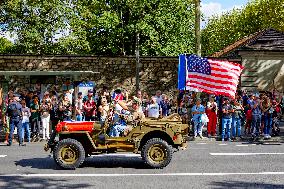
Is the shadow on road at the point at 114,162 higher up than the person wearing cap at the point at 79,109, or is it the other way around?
the person wearing cap at the point at 79,109

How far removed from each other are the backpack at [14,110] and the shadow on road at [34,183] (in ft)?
19.2

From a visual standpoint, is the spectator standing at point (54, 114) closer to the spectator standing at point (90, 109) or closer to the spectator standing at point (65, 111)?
the spectator standing at point (65, 111)

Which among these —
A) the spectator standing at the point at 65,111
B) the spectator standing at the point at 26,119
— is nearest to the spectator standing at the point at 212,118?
the spectator standing at the point at 65,111

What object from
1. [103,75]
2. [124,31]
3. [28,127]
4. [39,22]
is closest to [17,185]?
[28,127]

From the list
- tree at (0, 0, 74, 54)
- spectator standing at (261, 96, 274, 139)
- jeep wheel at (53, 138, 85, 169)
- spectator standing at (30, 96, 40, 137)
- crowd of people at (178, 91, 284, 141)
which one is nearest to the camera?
jeep wheel at (53, 138, 85, 169)

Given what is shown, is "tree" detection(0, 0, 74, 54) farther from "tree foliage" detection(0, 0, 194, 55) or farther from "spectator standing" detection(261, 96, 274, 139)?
"spectator standing" detection(261, 96, 274, 139)

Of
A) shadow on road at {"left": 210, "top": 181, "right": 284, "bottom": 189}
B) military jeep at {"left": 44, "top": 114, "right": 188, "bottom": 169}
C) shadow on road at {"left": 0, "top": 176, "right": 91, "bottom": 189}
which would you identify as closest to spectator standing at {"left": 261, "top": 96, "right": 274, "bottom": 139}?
military jeep at {"left": 44, "top": 114, "right": 188, "bottom": 169}

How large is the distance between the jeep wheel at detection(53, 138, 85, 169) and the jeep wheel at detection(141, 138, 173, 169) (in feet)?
5.02

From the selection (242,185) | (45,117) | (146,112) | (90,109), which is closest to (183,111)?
(146,112)

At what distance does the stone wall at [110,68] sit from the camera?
993 inches

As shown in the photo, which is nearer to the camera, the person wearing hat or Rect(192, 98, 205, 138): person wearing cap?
the person wearing hat

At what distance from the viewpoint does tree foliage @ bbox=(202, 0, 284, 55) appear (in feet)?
154

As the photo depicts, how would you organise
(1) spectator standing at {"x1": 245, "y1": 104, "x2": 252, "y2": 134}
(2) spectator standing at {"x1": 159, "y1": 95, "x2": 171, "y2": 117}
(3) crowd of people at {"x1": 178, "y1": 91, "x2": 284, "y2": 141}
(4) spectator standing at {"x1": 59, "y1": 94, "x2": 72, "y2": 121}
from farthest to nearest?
(2) spectator standing at {"x1": 159, "y1": 95, "x2": 171, "y2": 117} → (1) spectator standing at {"x1": 245, "y1": 104, "x2": 252, "y2": 134} → (3) crowd of people at {"x1": 178, "y1": 91, "x2": 284, "y2": 141} → (4) spectator standing at {"x1": 59, "y1": 94, "x2": 72, "y2": 121}

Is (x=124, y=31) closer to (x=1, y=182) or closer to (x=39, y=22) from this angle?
(x=39, y=22)
